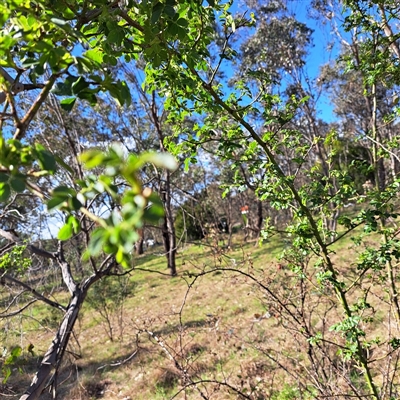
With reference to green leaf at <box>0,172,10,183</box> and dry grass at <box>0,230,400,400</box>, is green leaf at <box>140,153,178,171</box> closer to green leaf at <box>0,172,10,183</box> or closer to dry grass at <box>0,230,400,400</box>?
green leaf at <box>0,172,10,183</box>

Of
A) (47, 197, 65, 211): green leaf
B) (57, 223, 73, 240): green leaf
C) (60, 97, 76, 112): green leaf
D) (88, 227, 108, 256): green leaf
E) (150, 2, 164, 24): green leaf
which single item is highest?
(150, 2, 164, 24): green leaf

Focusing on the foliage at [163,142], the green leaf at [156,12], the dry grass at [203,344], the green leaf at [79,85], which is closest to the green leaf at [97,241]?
the foliage at [163,142]

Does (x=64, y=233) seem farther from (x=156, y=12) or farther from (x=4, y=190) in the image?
(x=156, y=12)

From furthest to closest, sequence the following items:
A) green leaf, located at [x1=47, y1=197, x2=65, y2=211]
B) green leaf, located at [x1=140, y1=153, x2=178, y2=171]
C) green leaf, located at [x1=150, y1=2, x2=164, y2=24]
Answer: green leaf, located at [x1=150, y1=2, x2=164, y2=24], green leaf, located at [x1=47, y1=197, x2=65, y2=211], green leaf, located at [x1=140, y1=153, x2=178, y2=171]

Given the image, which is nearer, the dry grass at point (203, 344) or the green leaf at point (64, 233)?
the green leaf at point (64, 233)

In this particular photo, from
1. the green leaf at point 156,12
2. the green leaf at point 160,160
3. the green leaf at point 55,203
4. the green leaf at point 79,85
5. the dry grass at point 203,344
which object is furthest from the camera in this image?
the dry grass at point 203,344

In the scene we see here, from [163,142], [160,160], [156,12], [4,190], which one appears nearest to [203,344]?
[163,142]

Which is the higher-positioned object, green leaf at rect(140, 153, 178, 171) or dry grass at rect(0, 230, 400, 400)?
green leaf at rect(140, 153, 178, 171)

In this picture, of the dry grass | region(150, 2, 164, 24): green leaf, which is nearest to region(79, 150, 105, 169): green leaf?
region(150, 2, 164, 24): green leaf

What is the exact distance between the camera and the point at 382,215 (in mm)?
1543

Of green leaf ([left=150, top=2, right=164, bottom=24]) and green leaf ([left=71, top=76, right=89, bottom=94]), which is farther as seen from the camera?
green leaf ([left=150, top=2, right=164, bottom=24])

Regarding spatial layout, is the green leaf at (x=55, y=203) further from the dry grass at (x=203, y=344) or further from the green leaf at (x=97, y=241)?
the dry grass at (x=203, y=344)

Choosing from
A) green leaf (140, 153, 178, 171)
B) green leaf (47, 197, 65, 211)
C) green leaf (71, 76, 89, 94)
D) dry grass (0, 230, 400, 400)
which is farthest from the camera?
dry grass (0, 230, 400, 400)

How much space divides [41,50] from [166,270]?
469 inches
